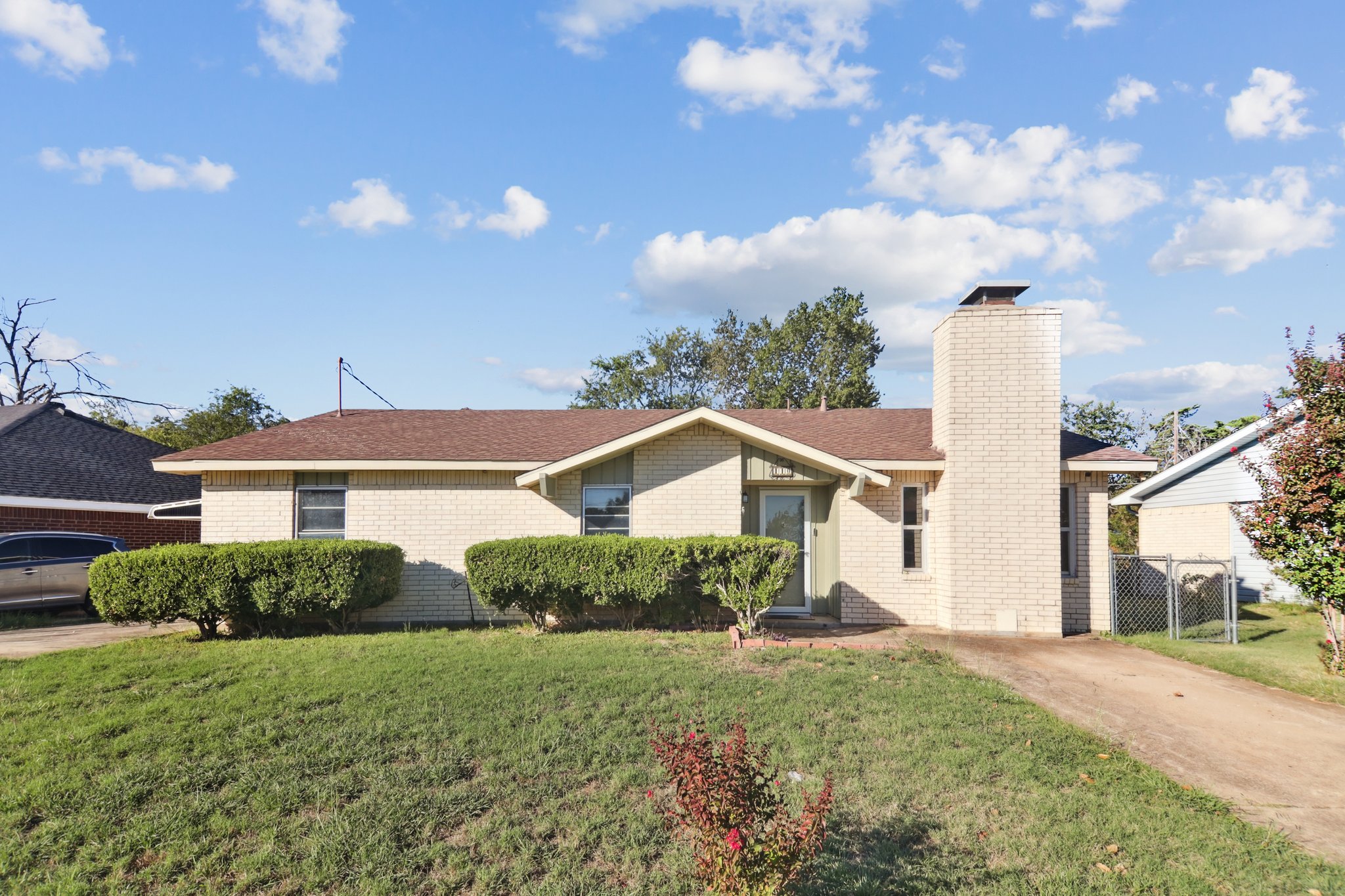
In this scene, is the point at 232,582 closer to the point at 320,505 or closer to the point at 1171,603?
the point at 320,505

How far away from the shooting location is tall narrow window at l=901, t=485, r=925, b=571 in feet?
38.1

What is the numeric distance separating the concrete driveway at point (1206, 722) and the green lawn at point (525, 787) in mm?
379

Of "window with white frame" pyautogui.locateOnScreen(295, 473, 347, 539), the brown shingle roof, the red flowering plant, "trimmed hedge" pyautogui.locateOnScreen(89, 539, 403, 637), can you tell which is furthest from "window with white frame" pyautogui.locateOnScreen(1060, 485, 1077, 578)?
"window with white frame" pyautogui.locateOnScreen(295, 473, 347, 539)

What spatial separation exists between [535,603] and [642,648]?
224cm

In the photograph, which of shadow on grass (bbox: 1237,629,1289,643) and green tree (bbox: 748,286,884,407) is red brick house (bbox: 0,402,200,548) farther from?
green tree (bbox: 748,286,884,407)

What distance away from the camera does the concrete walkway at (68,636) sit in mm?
9377

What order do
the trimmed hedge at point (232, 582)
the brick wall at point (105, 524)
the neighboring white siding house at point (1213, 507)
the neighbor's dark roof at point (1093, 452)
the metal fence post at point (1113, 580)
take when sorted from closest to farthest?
1. the trimmed hedge at point (232, 582)
2. the neighbor's dark roof at point (1093, 452)
3. the metal fence post at point (1113, 580)
4. the brick wall at point (105, 524)
5. the neighboring white siding house at point (1213, 507)

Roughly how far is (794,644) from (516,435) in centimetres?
665

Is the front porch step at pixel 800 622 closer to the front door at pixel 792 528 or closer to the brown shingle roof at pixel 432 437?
the front door at pixel 792 528

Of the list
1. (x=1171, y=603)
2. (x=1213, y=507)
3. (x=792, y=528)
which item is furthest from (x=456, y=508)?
(x=1213, y=507)

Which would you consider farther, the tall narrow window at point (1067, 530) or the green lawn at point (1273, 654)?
the tall narrow window at point (1067, 530)

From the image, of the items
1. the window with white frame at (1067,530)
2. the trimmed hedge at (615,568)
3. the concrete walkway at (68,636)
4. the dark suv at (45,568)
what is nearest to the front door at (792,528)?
the trimmed hedge at (615,568)

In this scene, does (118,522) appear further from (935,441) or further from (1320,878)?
(1320,878)

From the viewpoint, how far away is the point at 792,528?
12352 mm
